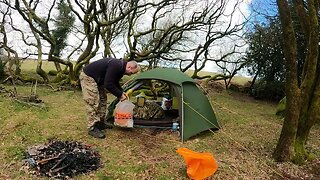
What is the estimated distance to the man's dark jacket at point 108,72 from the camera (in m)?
5.59

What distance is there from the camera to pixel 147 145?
18.8 feet

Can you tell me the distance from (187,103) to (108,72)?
1.85 m

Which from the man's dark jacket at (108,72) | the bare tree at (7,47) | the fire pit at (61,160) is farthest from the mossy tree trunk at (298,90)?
the bare tree at (7,47)

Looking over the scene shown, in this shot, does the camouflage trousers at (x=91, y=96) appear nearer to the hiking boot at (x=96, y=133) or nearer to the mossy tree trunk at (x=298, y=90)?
the hiking boot at (x=96, y=133)

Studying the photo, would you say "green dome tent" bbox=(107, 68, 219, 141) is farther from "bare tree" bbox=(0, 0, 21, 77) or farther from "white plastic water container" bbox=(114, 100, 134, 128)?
"bare tree" bbox=(0, 0, 21, 77)

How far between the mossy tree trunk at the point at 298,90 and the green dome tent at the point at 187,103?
1.75 meters

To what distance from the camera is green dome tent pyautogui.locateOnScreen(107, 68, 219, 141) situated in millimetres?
6295

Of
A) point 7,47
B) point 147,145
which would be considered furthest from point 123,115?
point 7,47

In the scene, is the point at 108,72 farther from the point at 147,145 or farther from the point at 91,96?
the point at 147,145

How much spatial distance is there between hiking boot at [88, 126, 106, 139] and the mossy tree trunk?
3209 millimetres

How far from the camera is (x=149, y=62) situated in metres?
15.3

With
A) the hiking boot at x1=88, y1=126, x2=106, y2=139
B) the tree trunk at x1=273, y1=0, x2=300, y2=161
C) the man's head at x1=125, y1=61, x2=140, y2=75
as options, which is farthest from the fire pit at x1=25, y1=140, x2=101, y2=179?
the tree trunk at x1=273, y1=0, x2=300, y2=161

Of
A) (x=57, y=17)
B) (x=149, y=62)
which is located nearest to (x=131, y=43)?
(x=149, y=62)

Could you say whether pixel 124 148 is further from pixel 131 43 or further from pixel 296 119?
pixel 131 43
